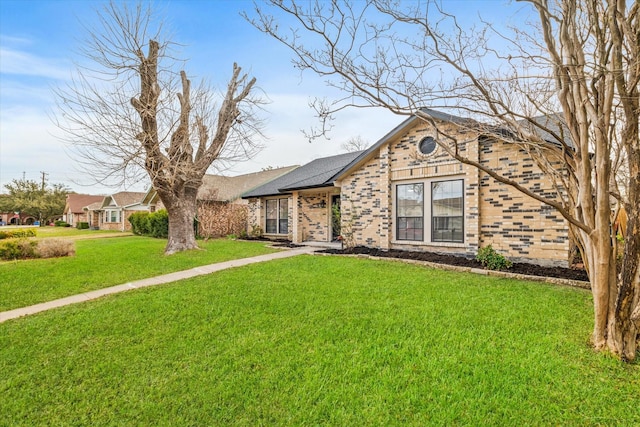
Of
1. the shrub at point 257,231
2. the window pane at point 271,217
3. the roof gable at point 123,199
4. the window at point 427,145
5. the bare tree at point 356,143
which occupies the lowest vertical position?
the shrub at point 257,231

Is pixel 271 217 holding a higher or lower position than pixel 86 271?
higher

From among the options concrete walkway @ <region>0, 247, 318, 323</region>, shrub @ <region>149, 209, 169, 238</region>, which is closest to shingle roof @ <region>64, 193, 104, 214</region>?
shrub @ <region>149, 209, 169, 238</region>

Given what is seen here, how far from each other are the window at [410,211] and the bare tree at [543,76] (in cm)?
455

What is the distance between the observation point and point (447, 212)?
9.48m

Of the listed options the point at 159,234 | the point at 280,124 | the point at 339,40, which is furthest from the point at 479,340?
the point at 159,234

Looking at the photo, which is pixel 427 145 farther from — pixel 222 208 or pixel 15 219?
pixel 15 219

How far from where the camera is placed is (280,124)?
12.7m

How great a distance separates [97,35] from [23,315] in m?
8.65

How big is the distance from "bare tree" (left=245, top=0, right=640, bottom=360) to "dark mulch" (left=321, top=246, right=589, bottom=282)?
3.15 m

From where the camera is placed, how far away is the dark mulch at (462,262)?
274 inches

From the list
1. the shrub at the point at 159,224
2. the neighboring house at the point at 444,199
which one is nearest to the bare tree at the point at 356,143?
the neighboring house at the point at 444,199

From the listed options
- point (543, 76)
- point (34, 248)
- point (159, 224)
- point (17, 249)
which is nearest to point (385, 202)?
point (543, 76)

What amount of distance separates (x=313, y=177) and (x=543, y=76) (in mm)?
11707

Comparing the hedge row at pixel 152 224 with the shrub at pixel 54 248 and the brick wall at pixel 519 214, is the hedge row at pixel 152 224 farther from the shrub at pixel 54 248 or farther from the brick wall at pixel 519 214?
the brick wall at pixel 519 214
